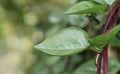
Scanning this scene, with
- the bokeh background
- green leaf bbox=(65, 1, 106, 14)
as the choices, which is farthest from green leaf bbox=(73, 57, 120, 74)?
green leaf bbox=(65, 1, 106, 14)

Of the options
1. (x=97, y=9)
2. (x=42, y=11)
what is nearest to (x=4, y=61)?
(x=42, y=11)

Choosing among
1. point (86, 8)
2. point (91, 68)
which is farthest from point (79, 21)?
point (86, 8)

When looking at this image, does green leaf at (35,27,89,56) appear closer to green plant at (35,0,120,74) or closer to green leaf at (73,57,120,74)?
green plant at (35,0,120,74)

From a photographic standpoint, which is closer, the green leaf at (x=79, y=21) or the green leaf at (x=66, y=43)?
the green leaf at (x=66, y=43)


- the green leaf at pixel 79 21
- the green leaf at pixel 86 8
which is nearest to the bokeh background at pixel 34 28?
the green leaf at pixel 79 21

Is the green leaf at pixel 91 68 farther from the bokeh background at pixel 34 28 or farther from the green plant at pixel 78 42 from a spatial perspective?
the green plant at pixel 78 42

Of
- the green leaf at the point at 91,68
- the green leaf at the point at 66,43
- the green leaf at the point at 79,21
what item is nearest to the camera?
the green leaf at the point at 66,43
